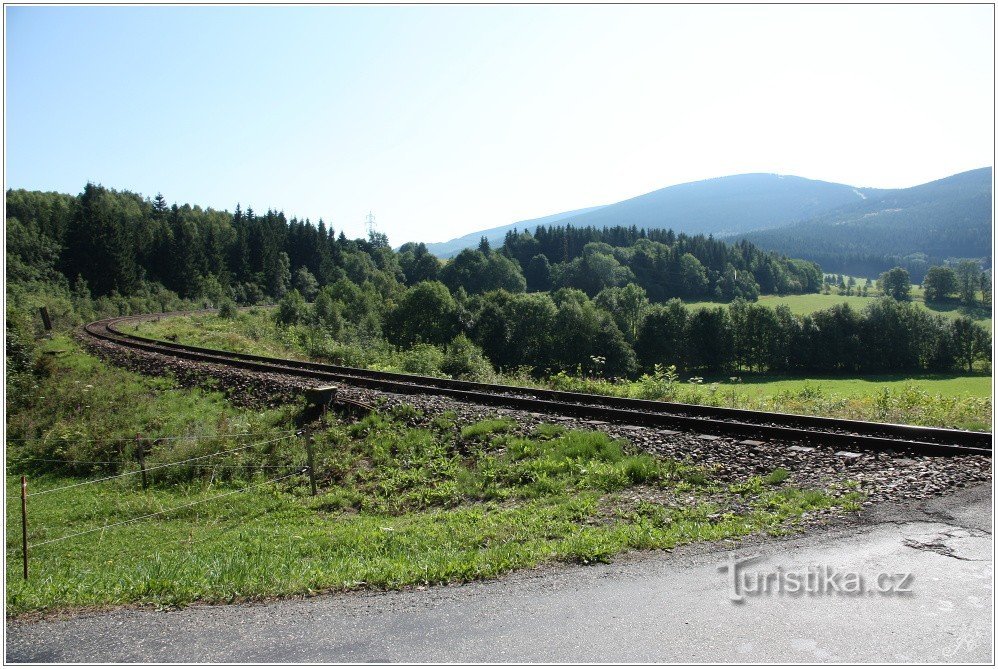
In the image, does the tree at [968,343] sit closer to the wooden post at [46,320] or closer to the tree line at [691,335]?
the tree line at [691,335]

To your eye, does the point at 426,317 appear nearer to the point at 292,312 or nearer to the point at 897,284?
the point at 292,312

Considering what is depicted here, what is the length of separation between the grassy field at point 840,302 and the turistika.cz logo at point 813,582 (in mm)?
79500

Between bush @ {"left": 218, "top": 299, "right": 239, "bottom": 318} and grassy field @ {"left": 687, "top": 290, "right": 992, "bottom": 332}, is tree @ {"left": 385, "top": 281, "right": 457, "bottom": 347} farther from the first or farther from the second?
grassy field @ {"left": 687, "top": 290, "right": 992, "bottom": 332}

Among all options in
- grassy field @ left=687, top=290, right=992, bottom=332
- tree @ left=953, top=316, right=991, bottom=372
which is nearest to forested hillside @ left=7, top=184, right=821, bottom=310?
grassy field @ left=687, top=290, right=992, bottom=332

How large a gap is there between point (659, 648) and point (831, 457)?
6.09m

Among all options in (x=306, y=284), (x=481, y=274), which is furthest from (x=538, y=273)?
(x=306, y=284)

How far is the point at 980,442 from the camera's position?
9.47 metres

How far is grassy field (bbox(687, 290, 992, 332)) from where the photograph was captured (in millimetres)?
90000

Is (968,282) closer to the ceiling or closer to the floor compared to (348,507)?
closer to the ceiling

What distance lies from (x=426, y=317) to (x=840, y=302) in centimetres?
7775

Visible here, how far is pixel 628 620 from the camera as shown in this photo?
506 cm

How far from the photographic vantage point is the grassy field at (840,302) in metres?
90.0

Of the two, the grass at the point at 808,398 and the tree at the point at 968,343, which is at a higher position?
the grass at the point at 808,398

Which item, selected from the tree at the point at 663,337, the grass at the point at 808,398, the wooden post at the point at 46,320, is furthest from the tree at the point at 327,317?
the tree at the point at 663,337
